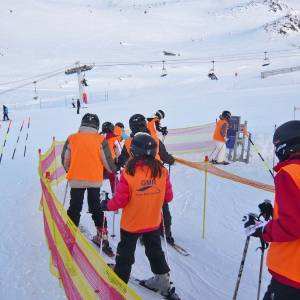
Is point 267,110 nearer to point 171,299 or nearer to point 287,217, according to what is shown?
point 171,299

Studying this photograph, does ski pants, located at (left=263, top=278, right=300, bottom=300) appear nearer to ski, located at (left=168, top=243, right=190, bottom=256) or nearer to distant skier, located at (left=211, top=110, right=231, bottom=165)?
ski, located at (left=168, top=243, right=190, bottom=256)

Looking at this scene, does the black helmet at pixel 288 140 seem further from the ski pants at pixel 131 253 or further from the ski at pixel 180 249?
the ski at pixel 180 249

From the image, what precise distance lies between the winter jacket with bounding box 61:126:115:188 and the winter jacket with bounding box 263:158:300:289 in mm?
3010

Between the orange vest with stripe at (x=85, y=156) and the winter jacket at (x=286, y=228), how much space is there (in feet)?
9.89

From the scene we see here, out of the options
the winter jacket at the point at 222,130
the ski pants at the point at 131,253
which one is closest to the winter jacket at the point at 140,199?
the ski pants at the point at 131,253

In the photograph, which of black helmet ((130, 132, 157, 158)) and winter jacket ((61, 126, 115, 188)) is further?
Answer: winter jacket ((61, 126, 115, 188))

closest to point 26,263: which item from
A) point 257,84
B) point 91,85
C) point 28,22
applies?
point 257,84

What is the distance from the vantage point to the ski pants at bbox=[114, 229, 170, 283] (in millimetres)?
4441

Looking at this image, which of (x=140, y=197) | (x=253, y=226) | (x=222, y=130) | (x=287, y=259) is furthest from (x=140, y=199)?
(x=222, y=130)

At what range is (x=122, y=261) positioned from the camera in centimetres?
452

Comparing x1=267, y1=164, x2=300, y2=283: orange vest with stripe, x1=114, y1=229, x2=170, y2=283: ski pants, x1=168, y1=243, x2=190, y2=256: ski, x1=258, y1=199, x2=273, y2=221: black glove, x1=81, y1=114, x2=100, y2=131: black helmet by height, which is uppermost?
x1=81, y1=114, x2=100, y2=131: black helmet

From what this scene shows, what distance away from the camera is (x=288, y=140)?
3033mm

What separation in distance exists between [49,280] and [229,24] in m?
87.7

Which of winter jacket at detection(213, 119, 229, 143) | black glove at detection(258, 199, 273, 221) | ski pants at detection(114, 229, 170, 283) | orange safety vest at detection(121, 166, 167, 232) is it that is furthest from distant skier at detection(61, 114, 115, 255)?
winter jacket at detection(213, 119, 229, 143)
